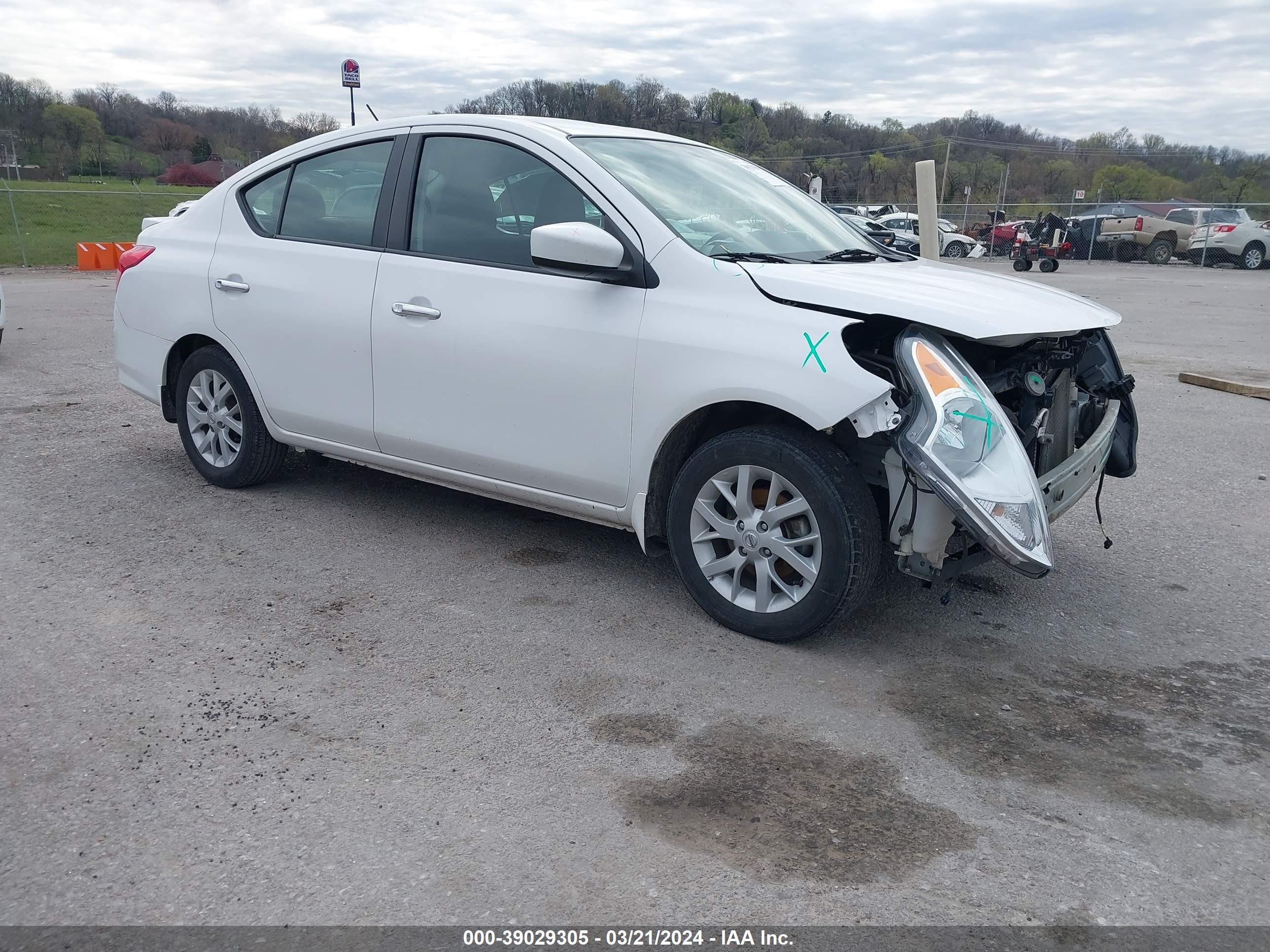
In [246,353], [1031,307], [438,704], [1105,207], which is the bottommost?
[438,704]

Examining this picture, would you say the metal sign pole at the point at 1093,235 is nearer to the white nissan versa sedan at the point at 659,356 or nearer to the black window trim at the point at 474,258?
the white nissan versa sedan at the point at 659,356

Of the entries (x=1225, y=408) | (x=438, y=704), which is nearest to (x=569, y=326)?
(x=438, y=704)

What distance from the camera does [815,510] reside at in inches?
142

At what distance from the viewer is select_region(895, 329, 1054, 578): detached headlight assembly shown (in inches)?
131

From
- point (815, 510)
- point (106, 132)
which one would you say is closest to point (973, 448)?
point (815, 510)

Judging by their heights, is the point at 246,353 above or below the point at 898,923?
above

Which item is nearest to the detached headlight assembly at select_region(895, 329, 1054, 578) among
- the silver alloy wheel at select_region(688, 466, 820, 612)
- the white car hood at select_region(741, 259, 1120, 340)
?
the white car hood at select_region(741, 259, 1120, 340)

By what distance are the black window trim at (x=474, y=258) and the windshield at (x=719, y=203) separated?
0.51ft

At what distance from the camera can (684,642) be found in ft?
12.7

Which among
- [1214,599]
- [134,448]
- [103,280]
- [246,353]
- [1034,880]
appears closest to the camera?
[1034,880]

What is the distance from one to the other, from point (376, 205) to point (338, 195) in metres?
0.30

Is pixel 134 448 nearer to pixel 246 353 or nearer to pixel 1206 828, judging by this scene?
pixel 246 353

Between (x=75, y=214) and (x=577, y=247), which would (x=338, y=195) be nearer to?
(x=577, y=247)

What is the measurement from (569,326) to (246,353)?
198cm
